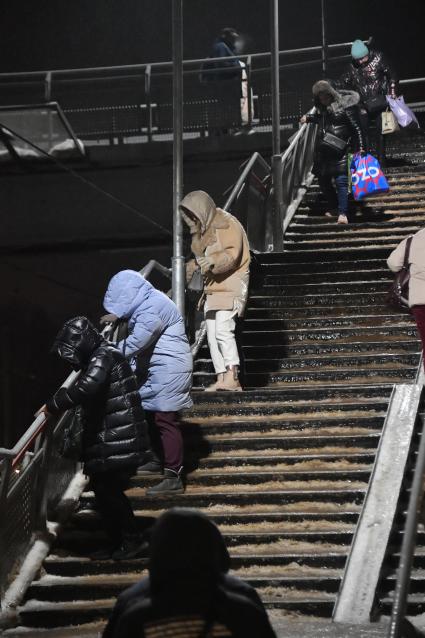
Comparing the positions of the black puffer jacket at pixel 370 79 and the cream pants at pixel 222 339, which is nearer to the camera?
the cream pants at pixel 222 339

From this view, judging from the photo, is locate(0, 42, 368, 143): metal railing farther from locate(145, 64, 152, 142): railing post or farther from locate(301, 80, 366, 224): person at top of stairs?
locate(301, 80, 366, 224): person at top of stairs

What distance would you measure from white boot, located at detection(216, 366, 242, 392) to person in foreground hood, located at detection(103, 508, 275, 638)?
6.28 m

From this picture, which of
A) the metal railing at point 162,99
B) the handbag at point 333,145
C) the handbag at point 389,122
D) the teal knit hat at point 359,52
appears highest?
the metal railing at point 162,99

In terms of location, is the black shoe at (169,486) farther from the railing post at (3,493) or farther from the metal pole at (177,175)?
the metal pole at (177,175)

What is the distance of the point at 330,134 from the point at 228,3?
1373 cm

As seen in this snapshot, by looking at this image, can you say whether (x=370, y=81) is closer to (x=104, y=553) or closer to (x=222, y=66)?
(x=222, y=66)

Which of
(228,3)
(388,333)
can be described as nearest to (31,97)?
(228,3)

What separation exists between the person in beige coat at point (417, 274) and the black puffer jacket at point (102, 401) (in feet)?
6.95

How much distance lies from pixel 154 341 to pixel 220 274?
62.4 inches

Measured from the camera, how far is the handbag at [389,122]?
15.4 m

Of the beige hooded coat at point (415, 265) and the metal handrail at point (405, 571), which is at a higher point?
the beige hooded coat at point (415, 265)

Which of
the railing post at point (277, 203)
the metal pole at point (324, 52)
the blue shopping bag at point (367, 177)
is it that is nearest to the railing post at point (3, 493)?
the railing post at point (277, 203)

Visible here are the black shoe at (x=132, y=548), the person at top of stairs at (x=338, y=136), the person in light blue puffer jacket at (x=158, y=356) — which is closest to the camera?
the black shoe at (x=132, y=548)

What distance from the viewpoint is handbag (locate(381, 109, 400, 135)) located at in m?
15.4
